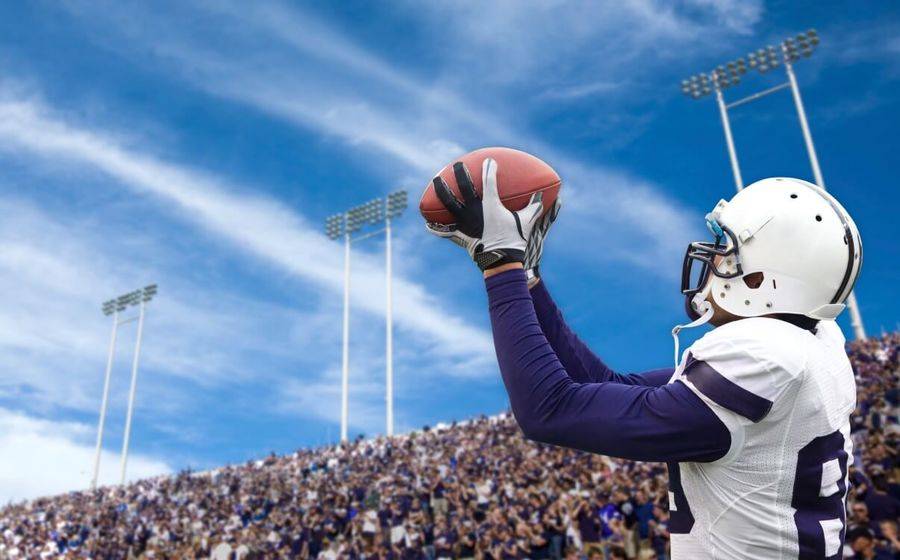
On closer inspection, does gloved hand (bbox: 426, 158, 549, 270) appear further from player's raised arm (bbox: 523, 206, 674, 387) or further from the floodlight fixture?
the floodlight fixture

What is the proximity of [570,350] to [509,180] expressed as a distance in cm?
62

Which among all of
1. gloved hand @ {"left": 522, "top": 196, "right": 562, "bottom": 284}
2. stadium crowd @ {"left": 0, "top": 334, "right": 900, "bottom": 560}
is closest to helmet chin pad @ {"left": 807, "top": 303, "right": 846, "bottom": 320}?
gloved hand @ {"left": 522, "top": 196, "right": 562, "bottom": 284}

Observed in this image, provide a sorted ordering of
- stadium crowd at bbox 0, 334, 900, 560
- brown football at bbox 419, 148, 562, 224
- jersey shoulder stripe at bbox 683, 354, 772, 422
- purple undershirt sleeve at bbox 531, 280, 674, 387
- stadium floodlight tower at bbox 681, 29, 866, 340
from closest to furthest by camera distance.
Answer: jersey shoulder stripe at bbox 683, 354, 772, 422, brown football at bbox 419, 148, 562, 224, purple undershirt sleeve at bbox 531, 280, 674, 387, stadium crowd at bbox 0, 334, 900, 560, stadium floodlight tower at bbox 681, 29, 866, 340

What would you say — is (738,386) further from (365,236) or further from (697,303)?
(365,236)

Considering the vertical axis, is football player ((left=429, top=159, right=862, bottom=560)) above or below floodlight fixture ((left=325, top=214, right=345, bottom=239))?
below

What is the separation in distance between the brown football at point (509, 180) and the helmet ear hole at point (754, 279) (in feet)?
1.78

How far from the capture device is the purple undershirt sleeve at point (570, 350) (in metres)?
2.20

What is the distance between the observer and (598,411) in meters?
1.63

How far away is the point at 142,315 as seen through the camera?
4406 centimetres

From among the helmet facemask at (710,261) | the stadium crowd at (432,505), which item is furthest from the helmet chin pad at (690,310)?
the stadium crowd at (432,505)

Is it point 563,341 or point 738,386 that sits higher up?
point 563,341

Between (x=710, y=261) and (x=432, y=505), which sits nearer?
(x=710, y=261)

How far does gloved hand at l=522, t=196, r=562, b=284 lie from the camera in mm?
1961

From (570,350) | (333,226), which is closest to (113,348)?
(333,226)
